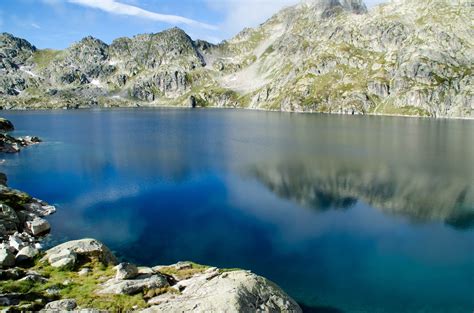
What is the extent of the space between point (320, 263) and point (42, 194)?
51.3 m

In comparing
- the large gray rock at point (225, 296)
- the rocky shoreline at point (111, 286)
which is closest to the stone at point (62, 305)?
the rocky shoreline at point (111, 286)

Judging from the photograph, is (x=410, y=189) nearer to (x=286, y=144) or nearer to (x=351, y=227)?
(x=351, y=227)

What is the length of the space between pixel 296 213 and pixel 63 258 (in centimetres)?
3348

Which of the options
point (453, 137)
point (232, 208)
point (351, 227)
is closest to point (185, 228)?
point (232, 208)

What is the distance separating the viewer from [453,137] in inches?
5340

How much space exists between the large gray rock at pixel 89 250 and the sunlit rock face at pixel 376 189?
34.3m

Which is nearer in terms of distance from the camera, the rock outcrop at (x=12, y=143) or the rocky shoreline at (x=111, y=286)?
the rocky shoreline at (x=111, y=286)

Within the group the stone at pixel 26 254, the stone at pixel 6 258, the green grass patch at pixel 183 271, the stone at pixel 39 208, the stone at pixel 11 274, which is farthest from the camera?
the stone at pixel 39 208

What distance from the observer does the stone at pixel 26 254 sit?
3025 centimetres

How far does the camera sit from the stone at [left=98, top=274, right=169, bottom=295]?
24.2m

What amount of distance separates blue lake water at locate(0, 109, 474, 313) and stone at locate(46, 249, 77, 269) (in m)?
9.07

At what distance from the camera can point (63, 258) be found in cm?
3011

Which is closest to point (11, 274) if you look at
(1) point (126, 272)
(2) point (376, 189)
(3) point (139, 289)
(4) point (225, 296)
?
(1) point (126, 272)

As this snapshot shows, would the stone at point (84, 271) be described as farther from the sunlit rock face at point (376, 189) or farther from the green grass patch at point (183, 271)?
the sunlit rock face at point (376, 189)
